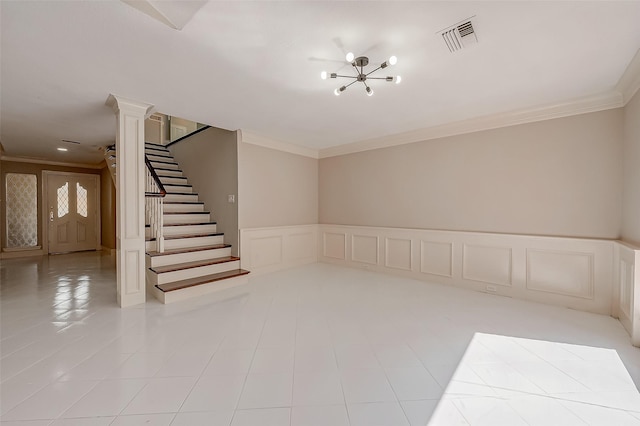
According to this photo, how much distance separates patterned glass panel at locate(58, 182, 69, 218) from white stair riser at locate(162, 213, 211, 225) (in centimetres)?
542

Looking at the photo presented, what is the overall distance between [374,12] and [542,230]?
3.59 m

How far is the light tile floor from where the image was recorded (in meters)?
1.65

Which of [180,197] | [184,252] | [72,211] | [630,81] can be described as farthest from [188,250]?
[72,211]

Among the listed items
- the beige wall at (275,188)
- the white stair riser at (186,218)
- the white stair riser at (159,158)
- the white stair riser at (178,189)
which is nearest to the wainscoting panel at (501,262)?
the beige wall at (275,188)

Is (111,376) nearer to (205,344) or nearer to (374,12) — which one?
(205,344)

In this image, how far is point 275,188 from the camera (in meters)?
5.46

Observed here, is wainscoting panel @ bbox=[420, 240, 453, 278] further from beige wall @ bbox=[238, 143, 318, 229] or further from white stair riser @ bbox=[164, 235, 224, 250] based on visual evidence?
white stair riser @ bbox=[164, 235, 224, 250]

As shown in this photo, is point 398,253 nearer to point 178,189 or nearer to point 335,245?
point 335,245

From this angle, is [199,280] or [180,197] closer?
[199,280]

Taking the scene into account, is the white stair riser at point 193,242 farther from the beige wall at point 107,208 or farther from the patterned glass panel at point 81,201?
the patterned glass panel at point 81,201

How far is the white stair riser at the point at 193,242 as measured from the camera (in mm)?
4391

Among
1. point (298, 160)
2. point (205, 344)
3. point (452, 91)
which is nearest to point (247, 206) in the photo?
point (298, 160)

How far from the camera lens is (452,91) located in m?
3.17

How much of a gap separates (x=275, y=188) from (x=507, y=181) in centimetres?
397
